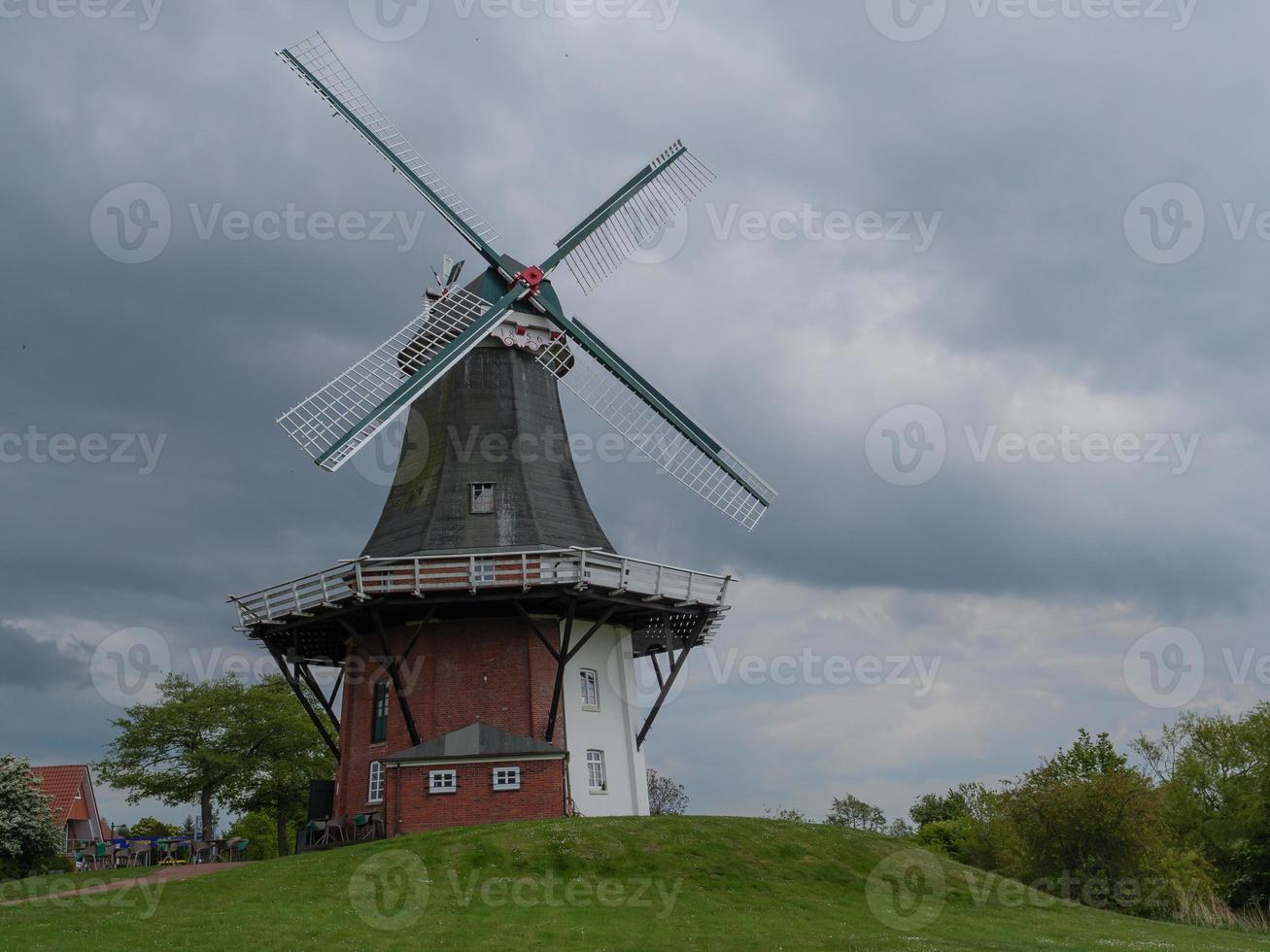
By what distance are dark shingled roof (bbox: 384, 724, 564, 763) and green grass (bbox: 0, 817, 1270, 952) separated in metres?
2.60

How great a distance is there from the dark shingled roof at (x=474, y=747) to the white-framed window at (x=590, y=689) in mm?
2368

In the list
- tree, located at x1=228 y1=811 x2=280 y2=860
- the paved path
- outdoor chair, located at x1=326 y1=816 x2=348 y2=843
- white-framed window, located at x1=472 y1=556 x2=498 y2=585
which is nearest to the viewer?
the paved path

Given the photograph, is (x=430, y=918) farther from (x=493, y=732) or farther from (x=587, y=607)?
(x=587, y=607)

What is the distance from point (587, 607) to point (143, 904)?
11984 mm

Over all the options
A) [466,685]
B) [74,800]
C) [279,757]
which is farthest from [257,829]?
[466,685]

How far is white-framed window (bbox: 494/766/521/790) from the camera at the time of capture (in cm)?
2364

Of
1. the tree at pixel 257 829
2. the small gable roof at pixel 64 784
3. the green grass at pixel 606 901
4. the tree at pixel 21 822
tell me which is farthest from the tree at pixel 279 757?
the green grass at pixel 606 901

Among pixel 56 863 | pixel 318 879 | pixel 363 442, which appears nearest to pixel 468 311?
pixel 363 442

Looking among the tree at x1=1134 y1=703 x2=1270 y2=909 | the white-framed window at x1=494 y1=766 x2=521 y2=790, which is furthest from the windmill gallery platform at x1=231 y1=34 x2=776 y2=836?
the tree at x1=1134 y1=703 x2=1270 y2=909

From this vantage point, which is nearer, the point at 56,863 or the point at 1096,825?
the point at 1096,825

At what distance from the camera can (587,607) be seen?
85.5 ft

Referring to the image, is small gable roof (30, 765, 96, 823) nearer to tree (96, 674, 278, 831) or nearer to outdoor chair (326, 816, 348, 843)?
tree (96, 674, 278, 831)

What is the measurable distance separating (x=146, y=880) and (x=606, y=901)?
8.90 meters

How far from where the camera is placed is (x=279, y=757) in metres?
38.9
